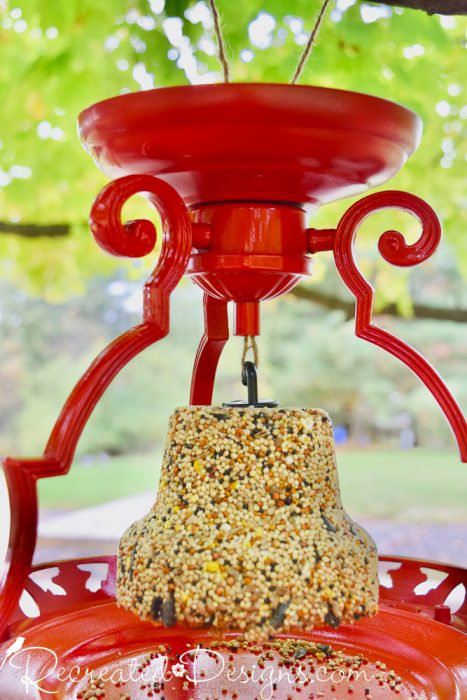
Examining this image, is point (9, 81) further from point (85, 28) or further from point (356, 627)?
point (356, 627)

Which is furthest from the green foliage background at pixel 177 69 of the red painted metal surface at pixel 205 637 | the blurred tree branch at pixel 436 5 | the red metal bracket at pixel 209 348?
the red painted metal surface at pixel 205 637

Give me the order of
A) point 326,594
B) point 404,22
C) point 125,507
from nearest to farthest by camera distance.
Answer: point 326,594
point 404,22
point 125,507

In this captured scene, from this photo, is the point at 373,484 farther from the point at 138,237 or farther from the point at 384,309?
the point at 138,237

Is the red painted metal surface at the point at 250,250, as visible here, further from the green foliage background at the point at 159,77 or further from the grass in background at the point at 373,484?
the grass in background at the point at 373,484

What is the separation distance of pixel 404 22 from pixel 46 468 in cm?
143

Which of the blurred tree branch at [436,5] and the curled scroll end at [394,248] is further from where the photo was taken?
the blurred tree branch at [436,5]

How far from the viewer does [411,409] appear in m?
5.97

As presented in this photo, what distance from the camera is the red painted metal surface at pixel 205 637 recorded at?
2.39ft

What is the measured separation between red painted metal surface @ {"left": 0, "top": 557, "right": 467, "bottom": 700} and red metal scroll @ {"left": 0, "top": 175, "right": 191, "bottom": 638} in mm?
85

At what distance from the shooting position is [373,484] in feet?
18.8

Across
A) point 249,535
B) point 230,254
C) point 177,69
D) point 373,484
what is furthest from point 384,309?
point 373,484

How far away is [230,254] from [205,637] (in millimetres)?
424

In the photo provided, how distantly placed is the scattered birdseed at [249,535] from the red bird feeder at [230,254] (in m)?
0.10

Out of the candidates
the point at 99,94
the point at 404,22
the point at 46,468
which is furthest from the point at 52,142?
the point at 46,468
